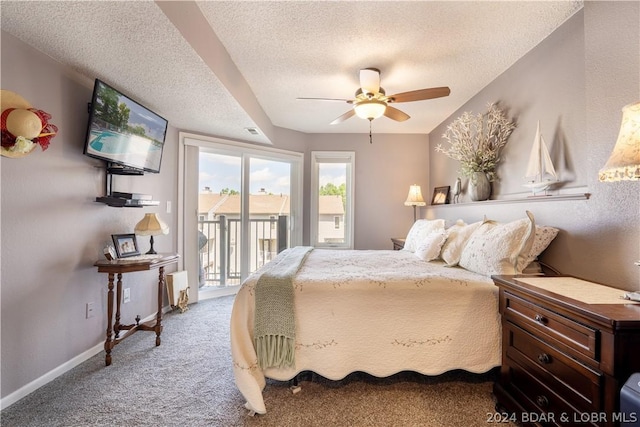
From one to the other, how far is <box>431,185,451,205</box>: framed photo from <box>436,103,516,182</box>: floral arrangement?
0.96 meters

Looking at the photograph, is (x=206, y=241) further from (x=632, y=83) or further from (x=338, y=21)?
(x=632, y=83)

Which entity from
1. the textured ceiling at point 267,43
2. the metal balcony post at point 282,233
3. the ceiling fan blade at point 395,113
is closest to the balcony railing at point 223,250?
the metal balcony post at point 282,233

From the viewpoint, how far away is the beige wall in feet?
4.77

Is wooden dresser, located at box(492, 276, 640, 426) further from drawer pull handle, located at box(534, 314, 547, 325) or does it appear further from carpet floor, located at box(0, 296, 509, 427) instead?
carpet floor, located at box(0, 296, 509, 427)

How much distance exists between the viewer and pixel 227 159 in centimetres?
402

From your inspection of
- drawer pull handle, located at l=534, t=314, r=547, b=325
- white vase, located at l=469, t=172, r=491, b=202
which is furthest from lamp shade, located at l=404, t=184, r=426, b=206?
drawer pull handle, located at l=534, t=314, r=547, b=325

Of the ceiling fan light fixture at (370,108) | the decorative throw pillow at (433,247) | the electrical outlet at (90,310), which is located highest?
the ceiling fan light fixture at (370,108)

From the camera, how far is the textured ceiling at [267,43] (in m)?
1.63

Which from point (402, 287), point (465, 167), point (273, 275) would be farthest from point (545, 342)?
point (465, 167)

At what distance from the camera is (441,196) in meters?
4.03

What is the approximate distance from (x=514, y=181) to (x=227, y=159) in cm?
340

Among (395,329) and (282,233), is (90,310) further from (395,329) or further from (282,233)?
(282,233)

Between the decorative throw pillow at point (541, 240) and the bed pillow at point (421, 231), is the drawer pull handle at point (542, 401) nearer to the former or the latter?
the decorative throw pillow at point (541, 240)

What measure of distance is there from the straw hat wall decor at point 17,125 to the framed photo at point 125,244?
3.12ft
